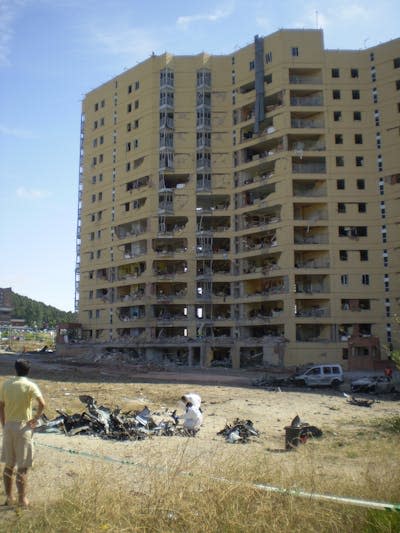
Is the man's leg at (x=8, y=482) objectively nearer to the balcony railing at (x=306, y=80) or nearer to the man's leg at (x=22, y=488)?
the man's leg at (x=22, y=488)

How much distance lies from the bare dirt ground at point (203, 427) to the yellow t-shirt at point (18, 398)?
4.28 ft

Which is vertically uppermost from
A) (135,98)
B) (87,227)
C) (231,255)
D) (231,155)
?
(135,98)

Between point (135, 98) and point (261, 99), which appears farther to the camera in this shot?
point (135, 98)

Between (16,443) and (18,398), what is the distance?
65 centimetres

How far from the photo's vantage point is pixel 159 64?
6888 centimetres

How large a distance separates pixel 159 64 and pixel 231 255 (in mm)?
29256

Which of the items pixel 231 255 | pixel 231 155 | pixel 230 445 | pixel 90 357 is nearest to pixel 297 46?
pixel 231 155

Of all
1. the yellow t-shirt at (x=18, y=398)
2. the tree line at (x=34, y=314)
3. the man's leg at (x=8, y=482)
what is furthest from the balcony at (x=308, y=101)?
the tree line at (x=34, y=314)

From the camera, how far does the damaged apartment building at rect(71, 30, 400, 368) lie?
5509 cm

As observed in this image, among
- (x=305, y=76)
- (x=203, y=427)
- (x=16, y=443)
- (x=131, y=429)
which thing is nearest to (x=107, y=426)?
(x=131, y=429)

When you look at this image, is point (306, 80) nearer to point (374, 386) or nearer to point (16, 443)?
point (374, 386)

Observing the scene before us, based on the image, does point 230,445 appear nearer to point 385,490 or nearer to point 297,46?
point 385,490

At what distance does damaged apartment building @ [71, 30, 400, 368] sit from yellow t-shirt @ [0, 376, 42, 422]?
4665 cm

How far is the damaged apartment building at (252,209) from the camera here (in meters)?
55.1
